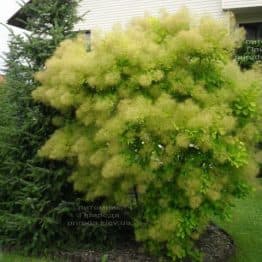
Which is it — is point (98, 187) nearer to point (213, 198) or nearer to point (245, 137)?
point (213, 198)

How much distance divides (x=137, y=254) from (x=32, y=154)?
1775 millimetres

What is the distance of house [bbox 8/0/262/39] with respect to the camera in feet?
47.2

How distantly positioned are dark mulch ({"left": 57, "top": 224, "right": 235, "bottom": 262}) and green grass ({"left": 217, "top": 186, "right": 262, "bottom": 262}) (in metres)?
0.17

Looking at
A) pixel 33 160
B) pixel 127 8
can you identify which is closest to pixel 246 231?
pixel 33 160

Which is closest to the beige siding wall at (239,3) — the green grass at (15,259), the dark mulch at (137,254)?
the dark mulch at (137,254)

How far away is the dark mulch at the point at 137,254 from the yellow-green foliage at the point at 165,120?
339 millimetres

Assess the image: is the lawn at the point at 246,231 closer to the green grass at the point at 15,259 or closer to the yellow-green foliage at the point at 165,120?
the green grass at the point at 15,259

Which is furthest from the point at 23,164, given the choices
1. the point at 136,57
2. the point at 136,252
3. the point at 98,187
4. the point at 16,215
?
the point at 136,57

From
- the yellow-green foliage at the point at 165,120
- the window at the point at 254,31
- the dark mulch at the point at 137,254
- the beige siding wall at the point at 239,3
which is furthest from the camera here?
the window at the point at 254,31

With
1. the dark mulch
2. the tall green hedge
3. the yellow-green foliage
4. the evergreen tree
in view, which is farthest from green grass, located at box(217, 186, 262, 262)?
the evergreen tree

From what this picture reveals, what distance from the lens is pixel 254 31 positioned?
15016 mm

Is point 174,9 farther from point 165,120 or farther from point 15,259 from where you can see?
point 165,120

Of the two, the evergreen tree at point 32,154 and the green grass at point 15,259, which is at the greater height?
the evergreen tree at point 32,154

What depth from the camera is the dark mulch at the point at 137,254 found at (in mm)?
5805
